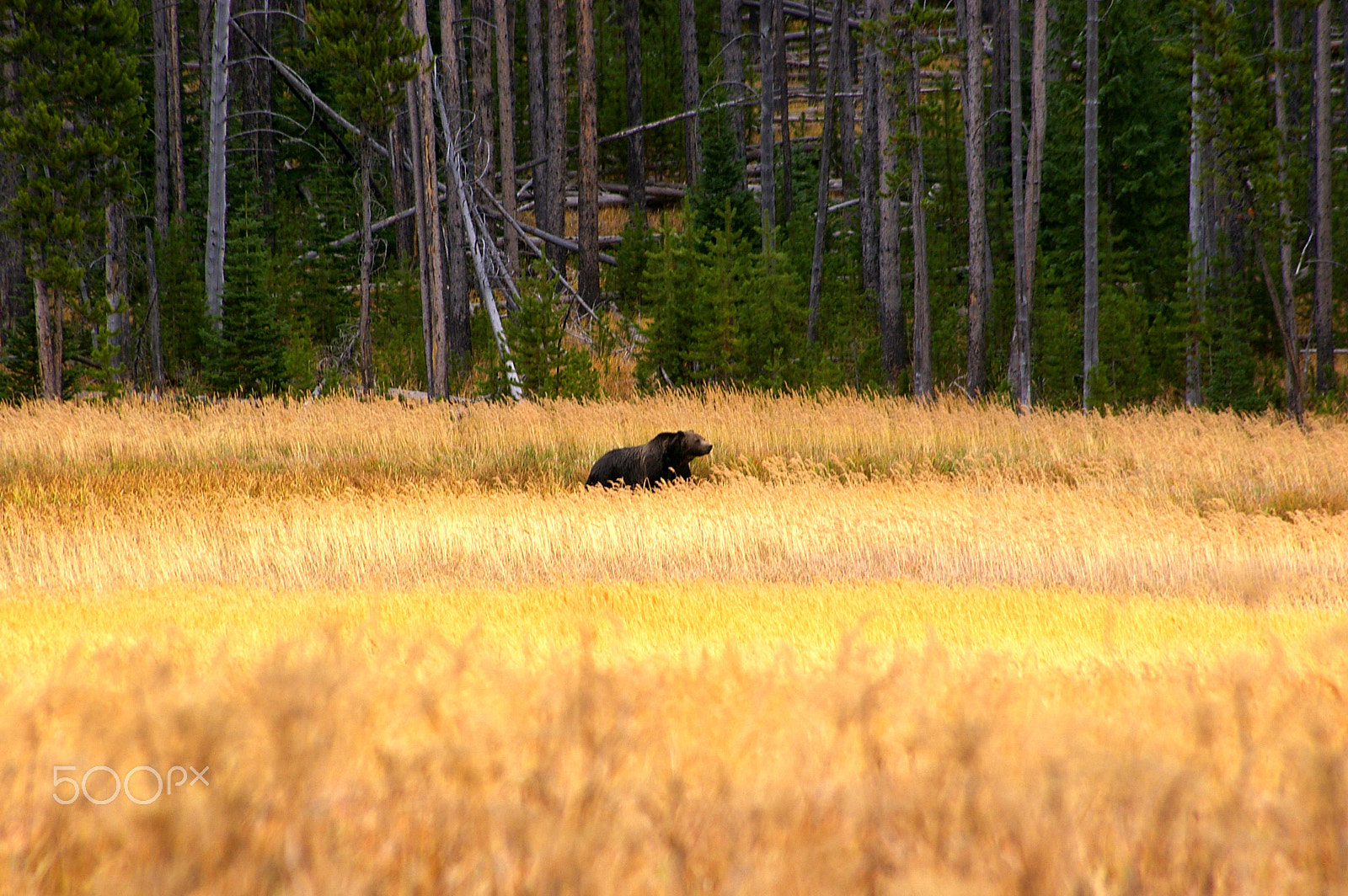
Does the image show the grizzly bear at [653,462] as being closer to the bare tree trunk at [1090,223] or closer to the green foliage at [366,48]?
the bare tree trunk at [1090,223]

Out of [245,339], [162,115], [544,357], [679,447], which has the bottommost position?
[679,447]

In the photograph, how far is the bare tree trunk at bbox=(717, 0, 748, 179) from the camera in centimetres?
2950

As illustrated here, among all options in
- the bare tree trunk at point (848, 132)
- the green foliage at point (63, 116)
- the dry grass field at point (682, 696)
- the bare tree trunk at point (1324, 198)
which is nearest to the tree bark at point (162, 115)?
the green foliage at point (63, 116)

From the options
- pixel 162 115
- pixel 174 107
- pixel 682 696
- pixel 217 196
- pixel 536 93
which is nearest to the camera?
pixel 682 696

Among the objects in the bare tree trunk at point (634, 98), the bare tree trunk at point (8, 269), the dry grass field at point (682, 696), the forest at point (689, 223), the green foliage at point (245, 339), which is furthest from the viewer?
the bare tree trunk at point (634, 98)

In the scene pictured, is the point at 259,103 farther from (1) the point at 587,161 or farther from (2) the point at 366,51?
(2) the point at 366,51

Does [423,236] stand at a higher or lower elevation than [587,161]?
lower

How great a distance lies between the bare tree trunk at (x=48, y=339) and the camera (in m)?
17.6

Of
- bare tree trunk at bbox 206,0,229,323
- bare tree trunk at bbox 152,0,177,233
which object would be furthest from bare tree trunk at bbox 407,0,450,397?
bare tree trunk at bbox 152,0,177,233

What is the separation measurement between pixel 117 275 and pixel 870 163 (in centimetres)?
1632

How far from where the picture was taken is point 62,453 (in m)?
13.0

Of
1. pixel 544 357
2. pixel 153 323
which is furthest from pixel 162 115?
pixel 544 357

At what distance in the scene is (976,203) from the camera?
60.6ft

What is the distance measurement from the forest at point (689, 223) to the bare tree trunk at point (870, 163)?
4.3 inches
